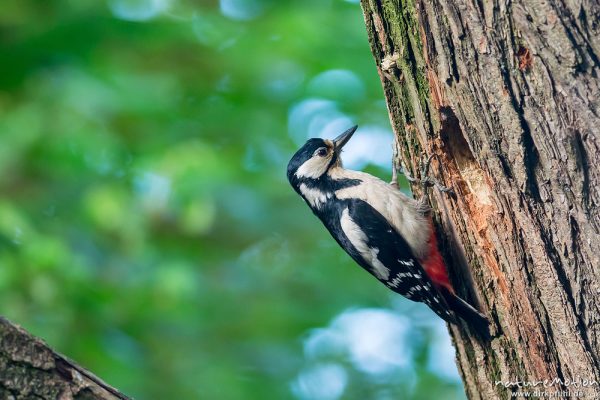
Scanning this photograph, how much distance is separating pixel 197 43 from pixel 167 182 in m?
1.44

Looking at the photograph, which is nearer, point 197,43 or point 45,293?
point 45,293

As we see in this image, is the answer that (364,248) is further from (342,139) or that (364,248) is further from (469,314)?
(469,314)

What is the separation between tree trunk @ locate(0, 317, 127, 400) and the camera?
6.97ft

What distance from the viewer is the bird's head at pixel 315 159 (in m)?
4.79

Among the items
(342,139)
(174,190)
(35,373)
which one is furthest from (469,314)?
(174,190)

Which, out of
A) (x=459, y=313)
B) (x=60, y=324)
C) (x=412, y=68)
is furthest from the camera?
(x=60, y=324)

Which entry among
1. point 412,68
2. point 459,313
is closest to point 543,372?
point 459,313

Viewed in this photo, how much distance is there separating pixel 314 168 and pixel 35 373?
292 cm

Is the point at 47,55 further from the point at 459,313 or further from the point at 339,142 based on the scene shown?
the point at 459,313

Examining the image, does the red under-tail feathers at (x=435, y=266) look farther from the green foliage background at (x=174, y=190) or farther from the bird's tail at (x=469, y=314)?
the green foliage background at (x=174, y=190)

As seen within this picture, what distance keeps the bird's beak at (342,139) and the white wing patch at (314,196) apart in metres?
0.32

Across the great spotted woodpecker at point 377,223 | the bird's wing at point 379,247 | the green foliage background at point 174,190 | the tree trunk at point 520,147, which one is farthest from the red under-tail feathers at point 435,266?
the green foliage background at point 174,190

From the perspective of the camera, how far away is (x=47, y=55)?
5.73 meters

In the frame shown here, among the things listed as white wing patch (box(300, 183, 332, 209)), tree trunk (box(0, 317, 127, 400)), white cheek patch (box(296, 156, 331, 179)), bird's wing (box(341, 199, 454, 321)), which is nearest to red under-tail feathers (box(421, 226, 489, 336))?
bird's wing (box(341, 199, 454, 321))
